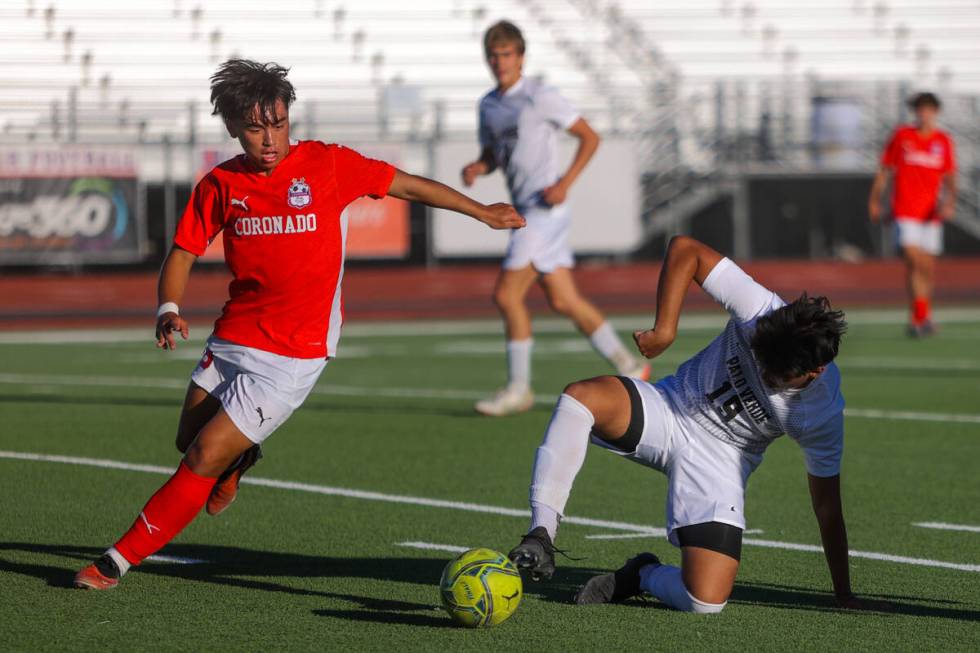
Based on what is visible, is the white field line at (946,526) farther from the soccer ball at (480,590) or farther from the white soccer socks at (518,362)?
the white soccer socks at (518,362)

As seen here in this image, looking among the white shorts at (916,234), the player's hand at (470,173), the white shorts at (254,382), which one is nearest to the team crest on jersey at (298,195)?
the white shorts at (254,382)

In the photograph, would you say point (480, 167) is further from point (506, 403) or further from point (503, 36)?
point (506, 403)

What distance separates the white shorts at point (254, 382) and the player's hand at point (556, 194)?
493 centimetres

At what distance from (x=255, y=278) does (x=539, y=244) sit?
5.40 m

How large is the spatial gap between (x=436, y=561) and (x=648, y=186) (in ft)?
66.4

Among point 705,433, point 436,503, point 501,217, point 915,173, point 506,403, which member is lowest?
point 506,403

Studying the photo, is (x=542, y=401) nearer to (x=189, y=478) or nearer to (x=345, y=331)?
(x=189, y=478)

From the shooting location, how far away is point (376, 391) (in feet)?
40.9

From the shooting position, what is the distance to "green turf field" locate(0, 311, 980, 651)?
486cm

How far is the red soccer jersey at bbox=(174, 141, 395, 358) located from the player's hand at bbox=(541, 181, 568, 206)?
478 centimetres

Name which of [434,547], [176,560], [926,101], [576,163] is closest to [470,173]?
[576,163]

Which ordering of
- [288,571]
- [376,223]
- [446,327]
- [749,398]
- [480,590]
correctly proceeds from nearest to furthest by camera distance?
[480,590] < [749,398] < [288,571] < [446,327] < [376,223]

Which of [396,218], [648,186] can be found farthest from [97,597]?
[648,186]

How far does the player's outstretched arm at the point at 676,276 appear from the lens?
5.19 metres
